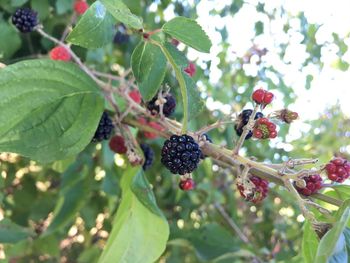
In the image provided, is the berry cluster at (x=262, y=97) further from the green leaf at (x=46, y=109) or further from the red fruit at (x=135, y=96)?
the red fruit at (x=135, y=96)

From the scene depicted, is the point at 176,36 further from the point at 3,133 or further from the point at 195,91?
the point at 3,133

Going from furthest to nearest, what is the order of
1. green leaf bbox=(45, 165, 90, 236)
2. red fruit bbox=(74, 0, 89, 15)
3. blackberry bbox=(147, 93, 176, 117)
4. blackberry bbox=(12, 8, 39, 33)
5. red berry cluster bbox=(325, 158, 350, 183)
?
green leaf bbox=(45, 165, 90, 236) → red fruit bbox=(74, 0, 89, 15) → blackberry bbox=(12, 8, 39, 33) → blackberry bbox=(147, 93, 176, 117) → red berry cluster bbox=(325, 158, 350, 183)

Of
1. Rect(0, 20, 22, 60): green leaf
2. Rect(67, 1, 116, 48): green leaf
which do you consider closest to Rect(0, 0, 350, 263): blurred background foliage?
Rect(0, 20, 22, 60): green leaf

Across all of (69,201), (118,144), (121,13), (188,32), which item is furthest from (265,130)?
(69,201)

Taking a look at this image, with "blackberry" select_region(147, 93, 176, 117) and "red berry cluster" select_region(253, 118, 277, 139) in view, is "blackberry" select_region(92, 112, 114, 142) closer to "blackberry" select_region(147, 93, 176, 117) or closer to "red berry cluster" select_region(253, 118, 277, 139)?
"blackberry" select_region(147, 93, 176, 117)

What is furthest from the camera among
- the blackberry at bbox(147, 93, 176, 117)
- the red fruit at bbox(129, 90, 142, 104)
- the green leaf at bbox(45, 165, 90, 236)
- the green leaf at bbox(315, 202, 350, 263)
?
the green leaf at bbox(45, 165, 90, 236)

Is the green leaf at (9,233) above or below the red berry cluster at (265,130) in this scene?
below

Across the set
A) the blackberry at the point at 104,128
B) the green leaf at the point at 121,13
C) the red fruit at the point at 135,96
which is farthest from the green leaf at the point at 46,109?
the red fruit at the point at 135,96
